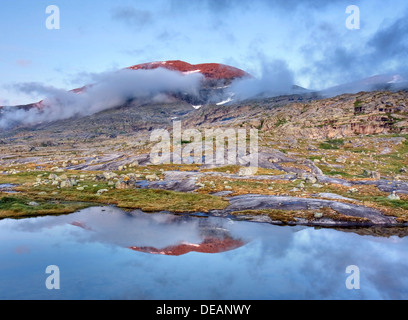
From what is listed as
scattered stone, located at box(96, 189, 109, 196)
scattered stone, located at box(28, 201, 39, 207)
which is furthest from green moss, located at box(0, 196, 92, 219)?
scattered stone, located at box(96, 189, 109, 196)

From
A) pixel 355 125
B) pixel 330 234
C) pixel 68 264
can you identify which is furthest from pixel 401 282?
pixel 355 125

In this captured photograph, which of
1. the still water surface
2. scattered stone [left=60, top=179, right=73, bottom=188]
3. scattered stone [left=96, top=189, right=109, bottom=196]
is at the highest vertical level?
scattered stone [left=60, top=179, right=73, bottom=188]

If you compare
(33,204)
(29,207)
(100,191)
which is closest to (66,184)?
(100,191)

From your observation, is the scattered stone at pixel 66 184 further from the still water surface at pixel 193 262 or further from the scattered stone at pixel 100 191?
the still water surface at pixel 193 262

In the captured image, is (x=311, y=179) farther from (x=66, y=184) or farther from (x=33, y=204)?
(x=66, y=184)

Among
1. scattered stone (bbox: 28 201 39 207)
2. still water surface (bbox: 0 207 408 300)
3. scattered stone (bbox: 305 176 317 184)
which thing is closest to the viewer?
still water surface (bbox: 0 207 408 300)

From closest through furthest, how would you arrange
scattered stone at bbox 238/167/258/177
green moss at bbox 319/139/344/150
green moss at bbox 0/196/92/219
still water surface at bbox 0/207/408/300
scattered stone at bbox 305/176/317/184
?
still water surface at bbox 0/207/408/300 → green moss at bbox 0/196/92/219 → scattered stone at bbox 305/176/317/184 → scattered stone at bbox 238/167/258/177 → green moss at bbox 319/139/344/150

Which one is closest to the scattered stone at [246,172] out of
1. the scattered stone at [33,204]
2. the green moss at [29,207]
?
the green moss at [29,207]

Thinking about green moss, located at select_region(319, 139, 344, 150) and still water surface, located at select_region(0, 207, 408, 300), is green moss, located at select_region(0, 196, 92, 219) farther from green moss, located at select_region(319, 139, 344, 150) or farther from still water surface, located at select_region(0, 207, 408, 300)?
green moss, located at select_region(319, 139, 344, 150)
